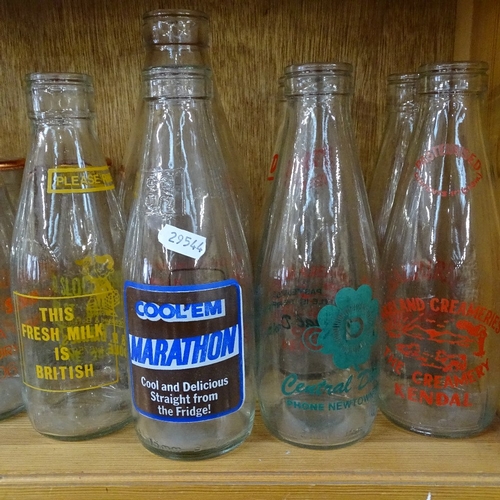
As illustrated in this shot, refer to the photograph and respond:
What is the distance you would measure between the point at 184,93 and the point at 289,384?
28cm

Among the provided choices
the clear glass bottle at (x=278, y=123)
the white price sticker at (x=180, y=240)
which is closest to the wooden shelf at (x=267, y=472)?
the white price sticker at (x=180, y=240)

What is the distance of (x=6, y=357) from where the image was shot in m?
0.55

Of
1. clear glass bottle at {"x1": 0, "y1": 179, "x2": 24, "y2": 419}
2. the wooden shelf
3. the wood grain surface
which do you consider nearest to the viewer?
the wooden shelf

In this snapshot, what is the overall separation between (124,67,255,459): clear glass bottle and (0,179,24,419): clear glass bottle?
15 centimetres

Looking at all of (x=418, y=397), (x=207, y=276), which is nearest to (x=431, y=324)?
(x=418, y=397)

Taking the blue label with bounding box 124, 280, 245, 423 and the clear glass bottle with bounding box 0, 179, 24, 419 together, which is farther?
the clear glass bottle with bounding box 0, 179, 24, 419

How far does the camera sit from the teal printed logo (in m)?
0.46

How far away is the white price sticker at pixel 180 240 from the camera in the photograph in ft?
1.47

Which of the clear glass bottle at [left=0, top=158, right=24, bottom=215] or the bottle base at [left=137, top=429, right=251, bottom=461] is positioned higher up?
the clear glass bottle at [left=0, top=158, right=24, bottom=215]

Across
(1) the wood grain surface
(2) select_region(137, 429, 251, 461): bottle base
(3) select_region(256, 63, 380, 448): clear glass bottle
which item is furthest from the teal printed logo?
(1) the wood grain surface

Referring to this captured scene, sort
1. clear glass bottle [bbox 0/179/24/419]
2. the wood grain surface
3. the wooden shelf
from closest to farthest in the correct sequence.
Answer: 1. the wooden shelf
2. clear glass bottle [bbox 0/179/24/419]
3. the wood grain surface

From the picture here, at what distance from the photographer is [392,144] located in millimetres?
615

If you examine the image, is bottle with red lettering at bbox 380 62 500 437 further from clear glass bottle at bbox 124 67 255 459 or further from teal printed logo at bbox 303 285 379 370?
clear glass bottle at bbox 124 67 255 459

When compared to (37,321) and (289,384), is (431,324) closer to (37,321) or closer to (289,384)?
(289,384)
